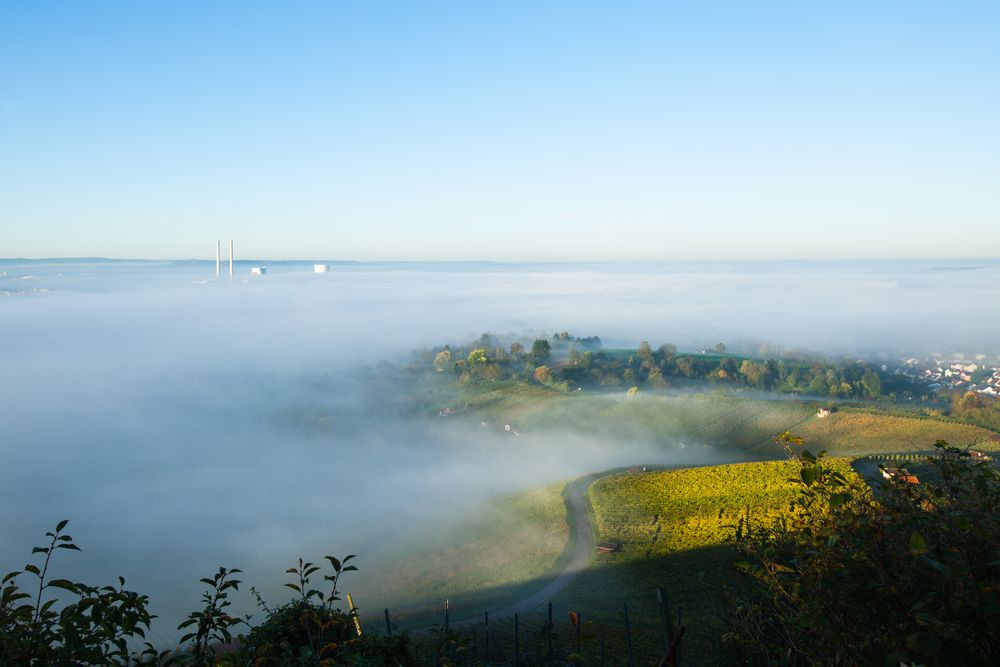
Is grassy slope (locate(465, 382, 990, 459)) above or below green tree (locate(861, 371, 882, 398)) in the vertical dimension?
below

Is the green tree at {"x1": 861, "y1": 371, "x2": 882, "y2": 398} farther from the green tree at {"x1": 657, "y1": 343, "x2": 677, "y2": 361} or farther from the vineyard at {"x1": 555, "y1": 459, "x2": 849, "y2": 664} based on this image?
the vineyard at {"x1": 555, "y1": 459, "x2": 849, "y2": 664}

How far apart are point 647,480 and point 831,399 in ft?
169

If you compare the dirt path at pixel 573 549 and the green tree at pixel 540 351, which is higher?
the green tree at pixel 540 351

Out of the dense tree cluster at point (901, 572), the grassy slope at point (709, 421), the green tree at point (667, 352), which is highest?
the dense tree cluster at point (901, 572)

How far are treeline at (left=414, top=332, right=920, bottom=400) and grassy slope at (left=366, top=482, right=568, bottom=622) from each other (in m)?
54.2

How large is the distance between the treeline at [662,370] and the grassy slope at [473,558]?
54.2 meters

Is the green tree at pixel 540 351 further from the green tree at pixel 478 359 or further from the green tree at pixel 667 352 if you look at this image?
the green tree at pixel 667 352

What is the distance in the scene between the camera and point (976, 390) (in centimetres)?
8219

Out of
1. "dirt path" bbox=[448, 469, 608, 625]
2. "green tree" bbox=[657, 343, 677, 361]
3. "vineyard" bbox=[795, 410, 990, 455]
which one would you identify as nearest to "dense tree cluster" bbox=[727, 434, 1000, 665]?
"dirt path" bbox=[448, 469, 608, 625]

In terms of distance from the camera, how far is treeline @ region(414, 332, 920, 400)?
3848 inches

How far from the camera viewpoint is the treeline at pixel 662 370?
97.8 m

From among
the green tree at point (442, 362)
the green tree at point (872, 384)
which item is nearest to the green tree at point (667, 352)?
the green tree at point (872, 384)

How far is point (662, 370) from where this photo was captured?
111 m

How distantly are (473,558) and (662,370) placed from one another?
77.5m
